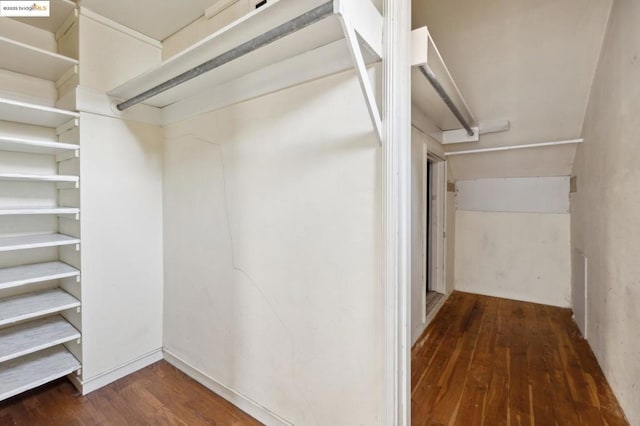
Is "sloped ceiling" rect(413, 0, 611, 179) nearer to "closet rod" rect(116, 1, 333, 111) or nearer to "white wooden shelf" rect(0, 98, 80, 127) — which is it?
"closet rod" rect(116, 1, 333, 111)

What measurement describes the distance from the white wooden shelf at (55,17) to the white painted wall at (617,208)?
3.52 metres

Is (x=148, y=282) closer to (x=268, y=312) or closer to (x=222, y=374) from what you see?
(x=222, y=374)

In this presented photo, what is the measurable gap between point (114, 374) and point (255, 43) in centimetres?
255

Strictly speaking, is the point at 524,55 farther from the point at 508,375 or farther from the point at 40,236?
the point at 40,236

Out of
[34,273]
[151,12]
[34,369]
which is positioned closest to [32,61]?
[151,12]

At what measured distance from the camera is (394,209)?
123cm

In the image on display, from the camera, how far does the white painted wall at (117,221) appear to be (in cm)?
203

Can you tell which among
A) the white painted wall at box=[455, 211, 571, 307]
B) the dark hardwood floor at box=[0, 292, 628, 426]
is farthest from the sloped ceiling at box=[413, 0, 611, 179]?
the dark hardwood floor at box=[0, 292, 628, 426]

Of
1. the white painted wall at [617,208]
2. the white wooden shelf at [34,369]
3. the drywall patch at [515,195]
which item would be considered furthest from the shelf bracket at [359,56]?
the drywall patch at [515,195]

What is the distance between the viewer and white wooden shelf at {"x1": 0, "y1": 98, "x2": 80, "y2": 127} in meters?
1.71

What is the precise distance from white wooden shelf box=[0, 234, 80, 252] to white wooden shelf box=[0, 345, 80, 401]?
0.85 meters

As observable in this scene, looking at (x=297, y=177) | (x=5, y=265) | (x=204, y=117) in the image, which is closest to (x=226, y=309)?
(x=297, y=177)

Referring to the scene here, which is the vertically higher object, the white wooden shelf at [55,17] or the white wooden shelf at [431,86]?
the white wooden shelf at [55,17]

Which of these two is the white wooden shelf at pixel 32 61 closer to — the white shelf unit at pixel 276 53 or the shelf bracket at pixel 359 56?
the white shelf unit at pixel 276 53
